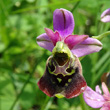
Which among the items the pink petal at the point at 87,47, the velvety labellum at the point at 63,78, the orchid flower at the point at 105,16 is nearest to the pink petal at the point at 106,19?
the orchid flower at the point at 105,16

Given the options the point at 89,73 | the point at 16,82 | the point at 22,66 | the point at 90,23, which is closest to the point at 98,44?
the point at 89,73

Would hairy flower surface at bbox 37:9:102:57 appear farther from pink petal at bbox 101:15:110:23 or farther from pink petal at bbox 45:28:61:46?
pink petal at bbox 101:15:110:23

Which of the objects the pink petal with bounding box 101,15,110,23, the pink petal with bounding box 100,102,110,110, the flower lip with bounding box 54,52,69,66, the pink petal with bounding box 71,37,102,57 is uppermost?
the pink petal with bounding box 101,15,110,23

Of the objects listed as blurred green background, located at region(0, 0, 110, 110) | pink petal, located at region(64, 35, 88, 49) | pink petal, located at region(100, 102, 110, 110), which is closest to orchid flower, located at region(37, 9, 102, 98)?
pink petal, located at region(64, 35, 88, 49)

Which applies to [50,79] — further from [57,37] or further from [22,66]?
[22,66]

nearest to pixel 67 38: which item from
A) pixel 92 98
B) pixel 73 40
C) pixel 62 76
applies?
pixel 73 40

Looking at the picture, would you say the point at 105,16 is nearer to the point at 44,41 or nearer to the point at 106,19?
the point at 106,19
